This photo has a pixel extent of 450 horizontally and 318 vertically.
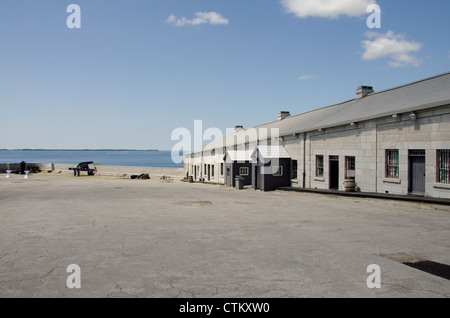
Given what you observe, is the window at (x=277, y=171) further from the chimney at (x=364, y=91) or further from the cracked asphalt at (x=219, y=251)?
the cracked asphalt at (x=219, y=251)

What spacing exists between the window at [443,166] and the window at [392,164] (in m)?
2.52

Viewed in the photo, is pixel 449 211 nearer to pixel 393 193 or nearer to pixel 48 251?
pixel 393 193

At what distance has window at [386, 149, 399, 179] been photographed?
19.8 meters

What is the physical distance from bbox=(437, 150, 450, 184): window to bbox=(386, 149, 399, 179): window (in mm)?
2522

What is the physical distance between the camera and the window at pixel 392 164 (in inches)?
778

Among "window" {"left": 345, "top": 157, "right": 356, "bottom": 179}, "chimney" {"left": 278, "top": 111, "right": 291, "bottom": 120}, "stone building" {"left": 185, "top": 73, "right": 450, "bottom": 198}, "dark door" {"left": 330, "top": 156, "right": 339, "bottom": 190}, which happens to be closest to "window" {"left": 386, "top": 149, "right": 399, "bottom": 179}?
"stone building" {"left": 185, "top": 73, "right": 450, "bottom": 198}

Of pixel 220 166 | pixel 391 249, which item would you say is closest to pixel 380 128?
pixel 391 249

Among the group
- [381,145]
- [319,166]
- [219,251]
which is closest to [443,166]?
[381,145]

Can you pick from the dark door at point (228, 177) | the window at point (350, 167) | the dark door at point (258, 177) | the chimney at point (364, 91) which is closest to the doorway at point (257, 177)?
the dark door at point (258, 177)

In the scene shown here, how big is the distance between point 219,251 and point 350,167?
1743 cm

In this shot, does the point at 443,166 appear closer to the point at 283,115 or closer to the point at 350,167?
the point at 350,167

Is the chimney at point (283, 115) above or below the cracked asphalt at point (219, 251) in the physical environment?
above

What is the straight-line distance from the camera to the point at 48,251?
8250 mm

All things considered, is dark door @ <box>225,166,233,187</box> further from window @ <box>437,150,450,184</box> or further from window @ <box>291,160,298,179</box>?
window @ <box>437,150,450,184</box>
